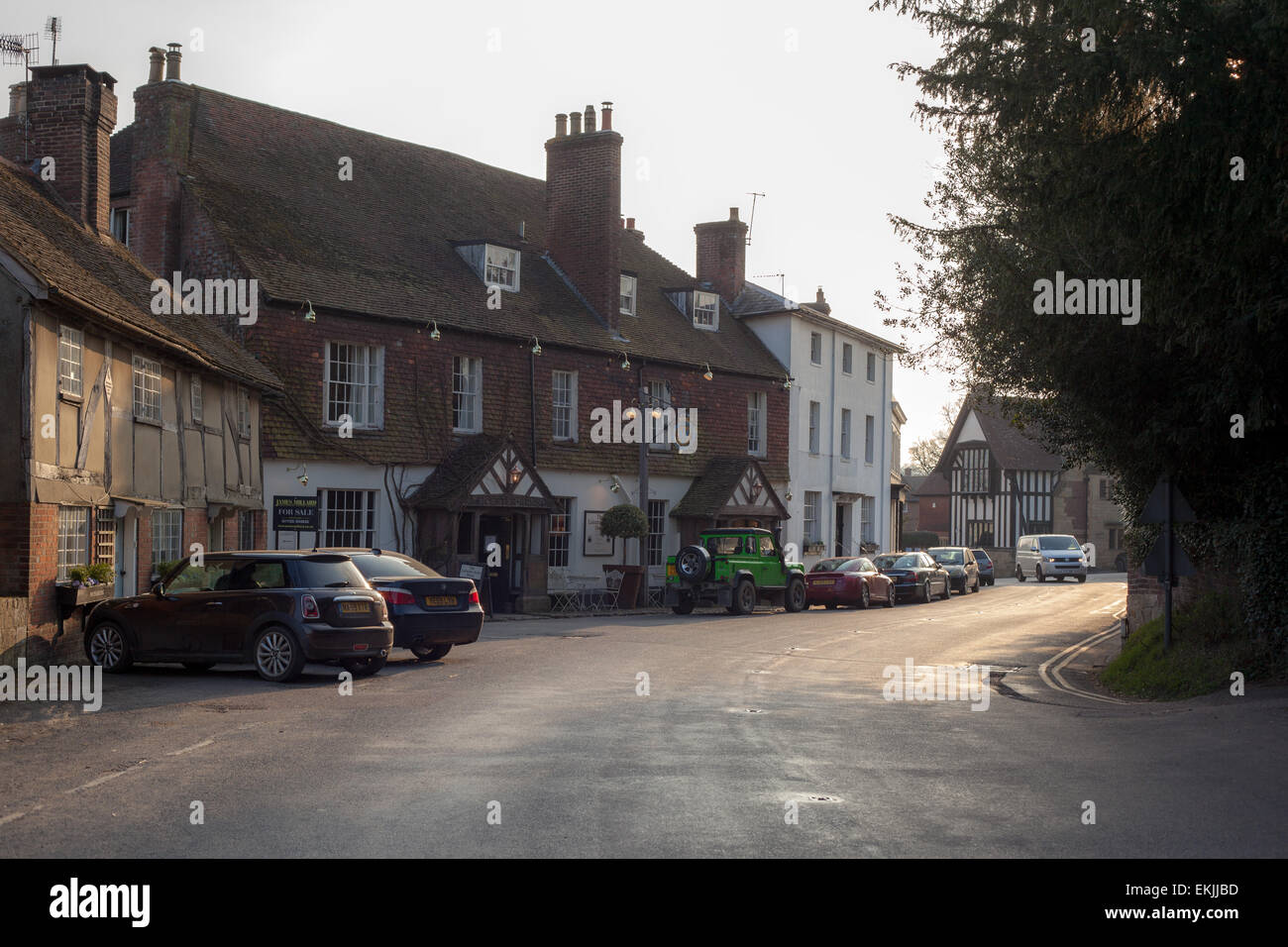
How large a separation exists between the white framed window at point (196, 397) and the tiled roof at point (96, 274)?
0.62 metres

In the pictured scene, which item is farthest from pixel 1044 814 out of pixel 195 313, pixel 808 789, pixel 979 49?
pixel 195 313

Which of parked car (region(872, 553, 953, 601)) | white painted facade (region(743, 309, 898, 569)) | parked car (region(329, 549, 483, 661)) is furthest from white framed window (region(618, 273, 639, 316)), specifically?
parked car (region(329, 549, 483, 661))

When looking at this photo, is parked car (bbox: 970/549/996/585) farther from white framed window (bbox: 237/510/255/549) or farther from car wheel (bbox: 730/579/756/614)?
white framed window (bbox: 237/510/255/549)

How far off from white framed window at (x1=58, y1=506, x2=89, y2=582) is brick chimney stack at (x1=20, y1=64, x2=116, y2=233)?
697 cm

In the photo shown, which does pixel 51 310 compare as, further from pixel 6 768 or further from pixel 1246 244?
pixel 1246 244

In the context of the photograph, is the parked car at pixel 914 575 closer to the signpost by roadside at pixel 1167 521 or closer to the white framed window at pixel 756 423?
the white framed window at pixel 756 423

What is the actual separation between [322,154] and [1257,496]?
26677 mm

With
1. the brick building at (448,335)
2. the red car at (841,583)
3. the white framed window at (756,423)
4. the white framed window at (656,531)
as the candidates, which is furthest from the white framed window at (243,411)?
the white framed window at (756,423)

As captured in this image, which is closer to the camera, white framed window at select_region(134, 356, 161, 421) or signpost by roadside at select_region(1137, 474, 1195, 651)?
signpost by roadside at select_region(1137, 474, 1195, 651)

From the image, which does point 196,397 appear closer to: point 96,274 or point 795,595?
point 96,274

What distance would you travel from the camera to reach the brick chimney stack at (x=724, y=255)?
1816 inches

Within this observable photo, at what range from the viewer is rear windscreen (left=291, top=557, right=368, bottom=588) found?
15.7 m

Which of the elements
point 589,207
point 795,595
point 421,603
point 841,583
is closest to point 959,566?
point 841,583

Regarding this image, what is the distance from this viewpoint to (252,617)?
15656 mm
